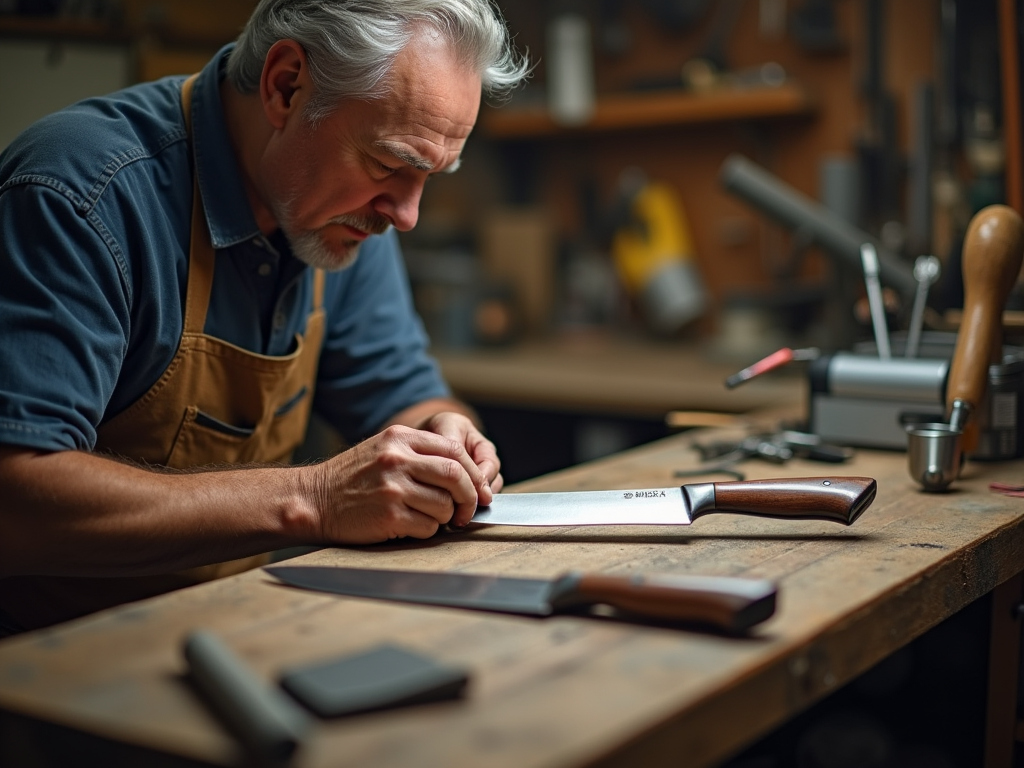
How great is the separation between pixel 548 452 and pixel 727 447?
1327 mm

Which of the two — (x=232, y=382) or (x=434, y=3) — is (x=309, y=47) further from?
(x=232, y=382)

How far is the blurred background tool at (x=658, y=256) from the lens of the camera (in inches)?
124

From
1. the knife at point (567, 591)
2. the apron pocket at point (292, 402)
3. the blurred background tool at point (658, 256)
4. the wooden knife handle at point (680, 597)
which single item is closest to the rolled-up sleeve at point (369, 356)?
the apron pocket at point (292, 402)

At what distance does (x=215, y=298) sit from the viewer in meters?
1.43

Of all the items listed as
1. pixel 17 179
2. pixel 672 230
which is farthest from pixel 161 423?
pixel 672 230

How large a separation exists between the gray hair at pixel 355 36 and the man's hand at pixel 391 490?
452mm

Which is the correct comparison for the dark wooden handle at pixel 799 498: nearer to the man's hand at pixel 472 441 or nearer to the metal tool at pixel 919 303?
the man's hand at pixel 472 441

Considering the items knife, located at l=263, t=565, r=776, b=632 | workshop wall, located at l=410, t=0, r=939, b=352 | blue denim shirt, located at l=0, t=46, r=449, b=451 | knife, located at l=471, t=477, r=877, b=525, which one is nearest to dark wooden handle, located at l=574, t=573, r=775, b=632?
knife, located at l=263, t=565, r=776, b=632

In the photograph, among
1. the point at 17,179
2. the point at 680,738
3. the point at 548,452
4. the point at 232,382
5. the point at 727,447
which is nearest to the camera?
the point at 680,738

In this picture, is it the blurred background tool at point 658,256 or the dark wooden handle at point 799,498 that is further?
the blurred background tool at point 658,256

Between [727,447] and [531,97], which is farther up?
[531,97]

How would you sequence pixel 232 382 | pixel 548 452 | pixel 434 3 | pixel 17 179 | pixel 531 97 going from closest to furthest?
pixel 17 179
pixel 434 3
pixel 232 382
pixel 548 452
pixel 531 97

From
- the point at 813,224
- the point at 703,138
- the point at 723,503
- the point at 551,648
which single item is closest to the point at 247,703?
the point at 551,648

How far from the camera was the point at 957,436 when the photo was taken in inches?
54.9
